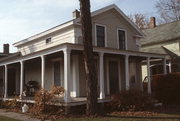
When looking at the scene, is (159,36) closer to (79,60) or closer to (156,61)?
(156,61)

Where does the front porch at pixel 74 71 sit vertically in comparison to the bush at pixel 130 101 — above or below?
above

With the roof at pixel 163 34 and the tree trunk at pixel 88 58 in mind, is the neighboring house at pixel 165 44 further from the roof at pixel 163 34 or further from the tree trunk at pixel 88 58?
the tree trunk at pixel 88 58

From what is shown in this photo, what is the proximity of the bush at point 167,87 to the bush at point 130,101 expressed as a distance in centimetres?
385

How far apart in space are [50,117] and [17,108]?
215 inches

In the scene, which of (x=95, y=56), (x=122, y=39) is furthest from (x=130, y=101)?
(x=122, y=39)

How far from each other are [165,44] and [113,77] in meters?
11.1

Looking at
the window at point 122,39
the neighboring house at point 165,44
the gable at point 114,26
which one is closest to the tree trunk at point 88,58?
the gable at point 114,26

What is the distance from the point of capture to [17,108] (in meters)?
17.6

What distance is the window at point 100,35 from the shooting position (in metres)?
19.0

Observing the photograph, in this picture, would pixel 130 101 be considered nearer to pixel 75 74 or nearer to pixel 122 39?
pixel 75 74

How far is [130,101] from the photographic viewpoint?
49.8 ft

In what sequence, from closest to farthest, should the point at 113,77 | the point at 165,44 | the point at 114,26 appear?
the point at 113,77, the point at 114,26, the point at 165,44

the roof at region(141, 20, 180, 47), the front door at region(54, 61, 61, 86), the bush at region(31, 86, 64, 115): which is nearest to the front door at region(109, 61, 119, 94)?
the front door at region(54, 61, 61, 86)

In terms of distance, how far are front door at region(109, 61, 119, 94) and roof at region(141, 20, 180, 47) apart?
33.2ft
